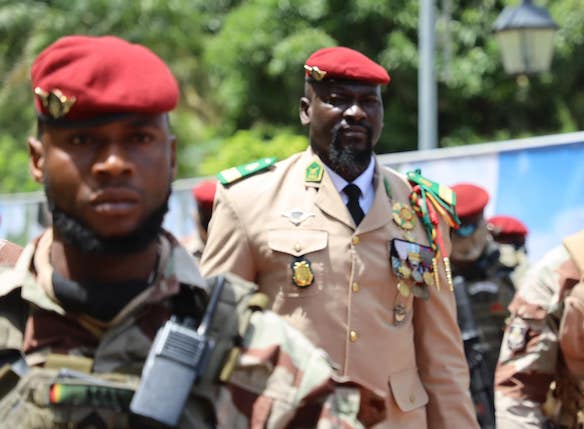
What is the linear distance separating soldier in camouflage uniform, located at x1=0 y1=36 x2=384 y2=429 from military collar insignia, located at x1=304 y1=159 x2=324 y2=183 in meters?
2.10

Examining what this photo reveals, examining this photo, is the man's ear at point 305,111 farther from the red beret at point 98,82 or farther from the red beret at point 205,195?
the red beret at point 98,82

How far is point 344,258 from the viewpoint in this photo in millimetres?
4570

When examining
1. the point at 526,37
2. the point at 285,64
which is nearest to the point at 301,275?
the point at 526,37

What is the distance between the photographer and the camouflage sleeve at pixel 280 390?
2609 mm

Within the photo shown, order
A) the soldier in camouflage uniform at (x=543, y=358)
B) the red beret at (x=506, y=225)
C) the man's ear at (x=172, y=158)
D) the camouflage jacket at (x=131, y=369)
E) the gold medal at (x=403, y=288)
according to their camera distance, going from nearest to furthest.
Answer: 1. the camouflage jacket at (x=131, y=369)
2. the man's ear at (x=172, y=158)
3. the gold medal at (x=403, y=288)
4. the soldier in camouflage uniform at (x=543, y=358)
5. the red beret at (x=506, y=225)

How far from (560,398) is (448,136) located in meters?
14.7

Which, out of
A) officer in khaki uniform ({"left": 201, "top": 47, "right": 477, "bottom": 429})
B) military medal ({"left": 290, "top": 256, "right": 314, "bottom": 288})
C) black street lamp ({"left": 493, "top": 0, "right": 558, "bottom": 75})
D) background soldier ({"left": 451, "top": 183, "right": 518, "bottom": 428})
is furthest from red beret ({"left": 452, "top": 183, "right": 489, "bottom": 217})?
black street lamp ({"left": 493, "top": 0, "right": 558, "bottom": 75})

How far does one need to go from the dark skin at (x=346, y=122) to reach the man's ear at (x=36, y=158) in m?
2.12

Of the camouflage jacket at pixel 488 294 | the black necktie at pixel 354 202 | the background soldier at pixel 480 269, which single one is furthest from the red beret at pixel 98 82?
the camouflage jacket at pixel 488 294

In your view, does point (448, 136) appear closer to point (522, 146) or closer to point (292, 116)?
point (292, 116)

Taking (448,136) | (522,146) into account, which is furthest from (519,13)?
(448,136)

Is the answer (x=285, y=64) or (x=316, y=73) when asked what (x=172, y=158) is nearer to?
(x=316, y=73)

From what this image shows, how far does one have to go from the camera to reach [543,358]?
5.07 meters

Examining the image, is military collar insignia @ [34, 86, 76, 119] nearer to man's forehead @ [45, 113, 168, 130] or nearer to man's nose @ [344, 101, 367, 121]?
man's forehead @ [45, 113, 168, 130]
